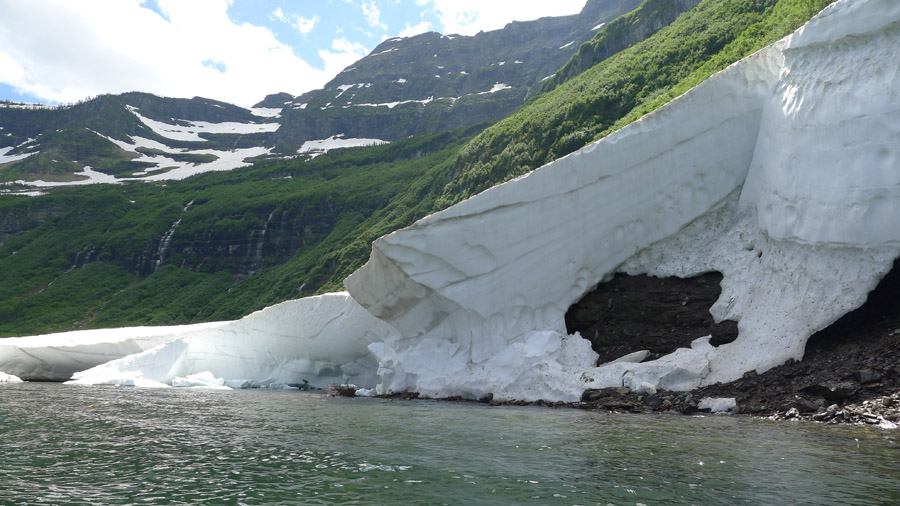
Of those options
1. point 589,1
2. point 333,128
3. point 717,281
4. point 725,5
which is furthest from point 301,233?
point 589,1

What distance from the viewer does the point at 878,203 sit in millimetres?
10430

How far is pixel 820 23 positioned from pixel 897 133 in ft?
10.1

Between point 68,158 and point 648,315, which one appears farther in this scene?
point 68,158

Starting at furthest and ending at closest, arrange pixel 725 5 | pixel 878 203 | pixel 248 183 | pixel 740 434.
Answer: pixel 248 183
pixel 725 5
pixel 878 203
pixel 740 434

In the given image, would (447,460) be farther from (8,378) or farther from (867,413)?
(8,378)

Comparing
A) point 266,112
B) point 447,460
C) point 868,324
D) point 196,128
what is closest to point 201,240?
point 447,460

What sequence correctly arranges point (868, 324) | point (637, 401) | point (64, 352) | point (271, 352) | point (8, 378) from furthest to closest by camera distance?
point (64, 352) → point (8, 378) → point (271, 352) → point (637, 401) → point (868, 324)

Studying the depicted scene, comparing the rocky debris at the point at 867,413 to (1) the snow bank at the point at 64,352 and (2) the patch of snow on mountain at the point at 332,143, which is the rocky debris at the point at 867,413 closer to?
(1) the snow bank at the point at 64,352

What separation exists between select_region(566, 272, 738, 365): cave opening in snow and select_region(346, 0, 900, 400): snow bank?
265 millimetres

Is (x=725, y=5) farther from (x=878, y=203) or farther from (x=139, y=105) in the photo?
(x=139, y=105)

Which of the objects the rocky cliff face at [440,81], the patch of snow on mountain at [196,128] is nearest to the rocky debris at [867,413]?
the rocky cliff face at [440,81]

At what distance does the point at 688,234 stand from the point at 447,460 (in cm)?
1003

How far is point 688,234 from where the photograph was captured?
14820 millimetres

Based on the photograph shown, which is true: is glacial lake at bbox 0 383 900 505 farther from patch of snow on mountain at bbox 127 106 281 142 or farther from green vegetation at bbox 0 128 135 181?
patch of snow on mountain at bbox 127 106 281 142
